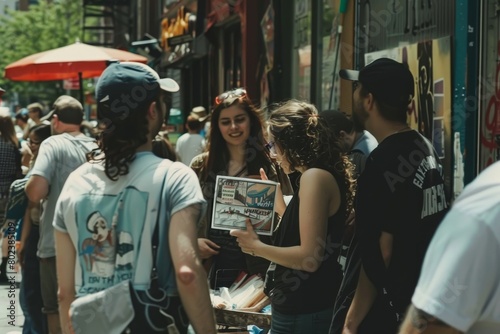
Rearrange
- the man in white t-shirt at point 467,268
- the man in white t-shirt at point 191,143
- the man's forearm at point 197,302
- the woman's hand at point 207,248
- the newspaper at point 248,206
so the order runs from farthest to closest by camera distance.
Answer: the man in white t-shirt at point 191,143, the woman's hand at point 207,248, the newspaper at point 248,206, the man's forearm at point 197,302, the man in white t-shirt at point 467,268

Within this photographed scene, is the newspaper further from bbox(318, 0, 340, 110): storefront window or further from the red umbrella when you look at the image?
the red umbrella

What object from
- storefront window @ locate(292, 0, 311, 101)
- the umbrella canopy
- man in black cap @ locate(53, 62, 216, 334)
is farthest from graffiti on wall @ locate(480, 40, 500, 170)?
the umbrella canopy

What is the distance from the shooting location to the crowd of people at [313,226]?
2299mm

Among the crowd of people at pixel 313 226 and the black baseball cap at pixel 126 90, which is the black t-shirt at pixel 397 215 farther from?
the black baseball cap at pixel 126 90

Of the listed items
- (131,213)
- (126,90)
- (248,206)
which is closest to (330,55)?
(248,206)

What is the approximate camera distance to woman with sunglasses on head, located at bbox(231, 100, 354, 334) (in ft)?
14.4

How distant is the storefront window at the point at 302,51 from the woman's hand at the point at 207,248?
6893 millimetres

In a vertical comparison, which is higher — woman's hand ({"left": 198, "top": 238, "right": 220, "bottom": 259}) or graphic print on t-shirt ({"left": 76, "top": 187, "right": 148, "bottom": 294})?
graphic print on t-shirt ({"left": 76, "top": 187, "right": 148, "bottom": 294})

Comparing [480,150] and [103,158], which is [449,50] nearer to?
[480,150]

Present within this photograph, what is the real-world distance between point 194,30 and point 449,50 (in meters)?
14.1

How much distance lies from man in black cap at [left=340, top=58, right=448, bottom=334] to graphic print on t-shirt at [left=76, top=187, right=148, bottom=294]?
3.33ft

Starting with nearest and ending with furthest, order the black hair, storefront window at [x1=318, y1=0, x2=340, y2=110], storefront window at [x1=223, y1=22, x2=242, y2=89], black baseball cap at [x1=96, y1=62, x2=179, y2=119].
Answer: black baseball cap at [x1=96, y1=62, x2=179, y2=119]
the black hair
storefront window at [x1=318, y1=0, x2=340, y2=110]
storefront window at [x1=223, y1=22, x2=242, y2=89]

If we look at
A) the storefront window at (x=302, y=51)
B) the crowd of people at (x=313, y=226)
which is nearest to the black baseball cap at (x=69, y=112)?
the crowd of people at (x=313, y=226)

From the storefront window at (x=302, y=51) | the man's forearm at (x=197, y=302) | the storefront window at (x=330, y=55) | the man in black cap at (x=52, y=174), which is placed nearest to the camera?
the man's forearm at (x=197, y=302)
